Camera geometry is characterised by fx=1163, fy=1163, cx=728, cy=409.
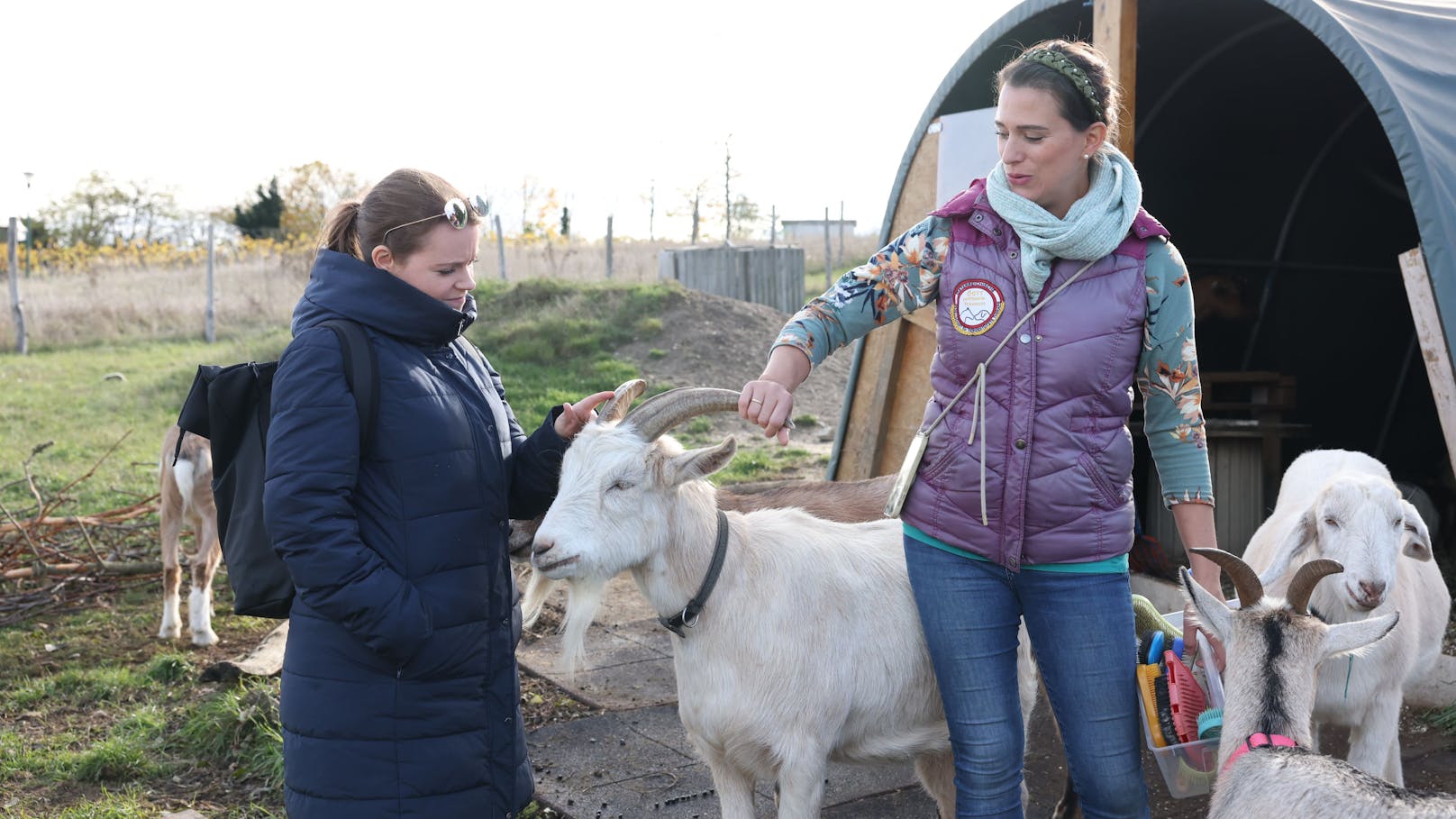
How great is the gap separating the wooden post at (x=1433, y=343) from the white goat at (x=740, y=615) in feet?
8.68

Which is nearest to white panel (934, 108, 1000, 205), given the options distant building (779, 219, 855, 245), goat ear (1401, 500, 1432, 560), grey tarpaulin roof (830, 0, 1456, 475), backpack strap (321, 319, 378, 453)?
grey tarpaulin roof (830, 0, 1456, 475)

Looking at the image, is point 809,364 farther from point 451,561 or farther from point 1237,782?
point 1237,782

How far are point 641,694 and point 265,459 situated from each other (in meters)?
3.23

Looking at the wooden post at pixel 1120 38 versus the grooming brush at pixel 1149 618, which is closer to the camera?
the grooming brush at pixel 1149 618

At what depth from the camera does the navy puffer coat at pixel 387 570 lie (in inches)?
95.3

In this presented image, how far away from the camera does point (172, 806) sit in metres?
4.46

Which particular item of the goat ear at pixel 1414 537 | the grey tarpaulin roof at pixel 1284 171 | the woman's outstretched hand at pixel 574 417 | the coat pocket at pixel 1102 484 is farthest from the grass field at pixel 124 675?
the grey tarpaulin roof at pixel 1284 171

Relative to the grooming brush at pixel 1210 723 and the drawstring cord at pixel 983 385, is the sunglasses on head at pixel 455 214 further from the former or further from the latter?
the grooming brush at pixel 1210 723

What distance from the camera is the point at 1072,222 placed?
2537mm

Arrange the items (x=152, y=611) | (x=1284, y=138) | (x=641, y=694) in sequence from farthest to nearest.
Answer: (x=1284, y=138), (x=152, y=611), (x=641, y=694)

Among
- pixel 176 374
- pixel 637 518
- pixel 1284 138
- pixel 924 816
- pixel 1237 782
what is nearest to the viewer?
pixel 1237 782

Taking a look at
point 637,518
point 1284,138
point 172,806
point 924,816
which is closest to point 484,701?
point 637,518

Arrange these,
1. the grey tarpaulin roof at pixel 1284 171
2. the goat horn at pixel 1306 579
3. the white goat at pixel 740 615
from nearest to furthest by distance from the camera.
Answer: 1. the goat horn at pixel 1306 579
2. the white goat at pixel 740 615
3. the grey tarpaulin roof at pixel 1284 171

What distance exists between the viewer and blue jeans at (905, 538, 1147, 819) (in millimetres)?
2586
